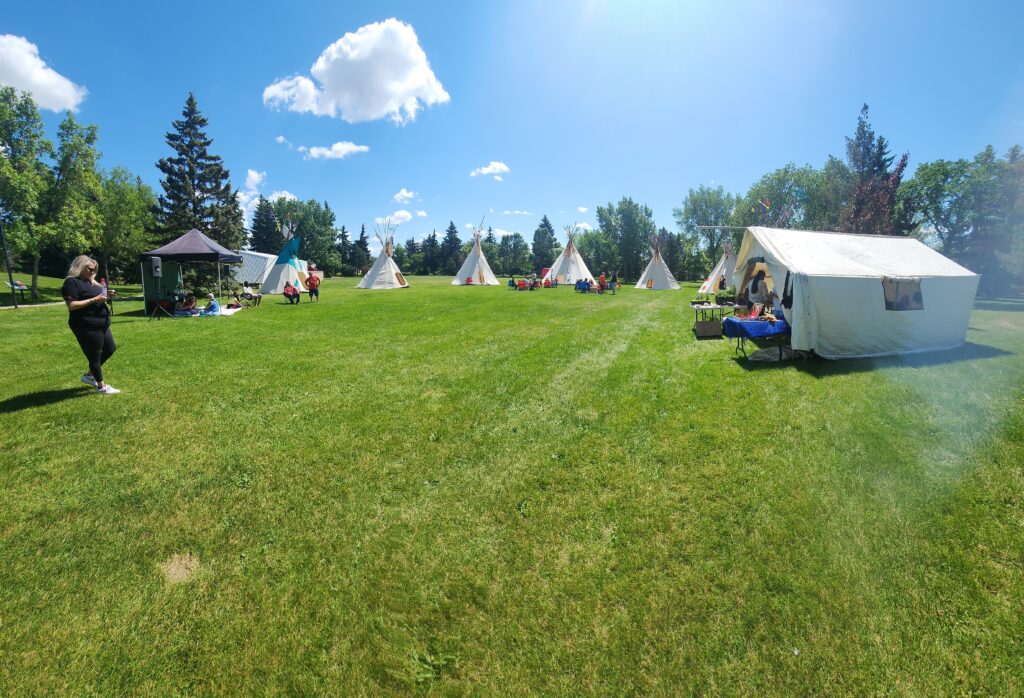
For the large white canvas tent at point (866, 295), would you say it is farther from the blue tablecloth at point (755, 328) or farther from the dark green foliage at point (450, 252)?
the dark green foliage at point (450, 252)

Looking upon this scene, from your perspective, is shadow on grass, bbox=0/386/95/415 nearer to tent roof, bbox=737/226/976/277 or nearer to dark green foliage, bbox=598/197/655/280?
tent roof, bbox=737/226/976/277

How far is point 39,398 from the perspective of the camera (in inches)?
228

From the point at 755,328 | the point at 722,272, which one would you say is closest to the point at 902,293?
the point at 755,328

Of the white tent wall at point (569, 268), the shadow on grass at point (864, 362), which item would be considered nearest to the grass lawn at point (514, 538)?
the shadow on grass at point (864, 362)

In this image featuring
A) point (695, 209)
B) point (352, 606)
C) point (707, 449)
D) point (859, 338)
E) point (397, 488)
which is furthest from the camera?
point (695, 209)

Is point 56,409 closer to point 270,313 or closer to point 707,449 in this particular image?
point 707,449

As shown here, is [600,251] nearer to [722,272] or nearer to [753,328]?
[722,272]

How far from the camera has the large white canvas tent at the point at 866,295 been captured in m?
7.96

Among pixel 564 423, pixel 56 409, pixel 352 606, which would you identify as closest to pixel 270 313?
pixel 56 409

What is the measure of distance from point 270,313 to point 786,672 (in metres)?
18.0

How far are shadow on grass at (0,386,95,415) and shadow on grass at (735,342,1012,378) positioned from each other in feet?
36.2

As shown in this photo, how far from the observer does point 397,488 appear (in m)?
3.91

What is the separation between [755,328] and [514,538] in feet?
25.4

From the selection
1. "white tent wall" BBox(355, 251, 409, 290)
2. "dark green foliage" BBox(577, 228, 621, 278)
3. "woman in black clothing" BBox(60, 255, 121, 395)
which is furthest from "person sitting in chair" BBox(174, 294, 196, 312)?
"dark green foliage" BBox(577, 228, 621, 278)
